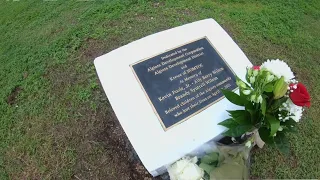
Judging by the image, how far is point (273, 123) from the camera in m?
2.19

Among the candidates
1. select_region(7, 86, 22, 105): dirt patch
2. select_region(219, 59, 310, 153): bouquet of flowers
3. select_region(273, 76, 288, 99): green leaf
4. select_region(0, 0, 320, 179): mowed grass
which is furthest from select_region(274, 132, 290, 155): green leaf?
select_region(7, 86, 22, 105): dirt patch

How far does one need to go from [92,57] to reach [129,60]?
3.45 ft

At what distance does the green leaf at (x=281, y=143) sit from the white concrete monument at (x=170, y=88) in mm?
416

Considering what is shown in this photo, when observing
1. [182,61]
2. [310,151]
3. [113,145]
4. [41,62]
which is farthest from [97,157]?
[310,151]

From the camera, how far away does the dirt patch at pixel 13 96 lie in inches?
129

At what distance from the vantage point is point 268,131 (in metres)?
2.34

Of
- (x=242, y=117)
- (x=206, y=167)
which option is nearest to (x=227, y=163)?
(x=206, y=167)

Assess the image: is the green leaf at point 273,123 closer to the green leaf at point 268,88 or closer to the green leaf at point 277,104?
the green leaf at point 277,104

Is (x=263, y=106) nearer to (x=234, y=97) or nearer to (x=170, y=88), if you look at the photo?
(x=234, y=97)

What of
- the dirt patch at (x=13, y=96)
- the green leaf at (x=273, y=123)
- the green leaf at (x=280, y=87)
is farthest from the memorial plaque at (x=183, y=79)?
the dirt patch at (x=13, y=96)

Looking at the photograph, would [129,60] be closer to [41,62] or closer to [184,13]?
[41,62]

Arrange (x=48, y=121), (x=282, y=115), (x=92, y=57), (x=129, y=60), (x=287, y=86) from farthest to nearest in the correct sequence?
(x=92, y=57) < (x=48, y=121) < (x=129, y=60) < (x=282, y=115) < (x=287, y=86)

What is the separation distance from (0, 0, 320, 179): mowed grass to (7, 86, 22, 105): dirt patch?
10mm

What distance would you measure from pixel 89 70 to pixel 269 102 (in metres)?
1.96
